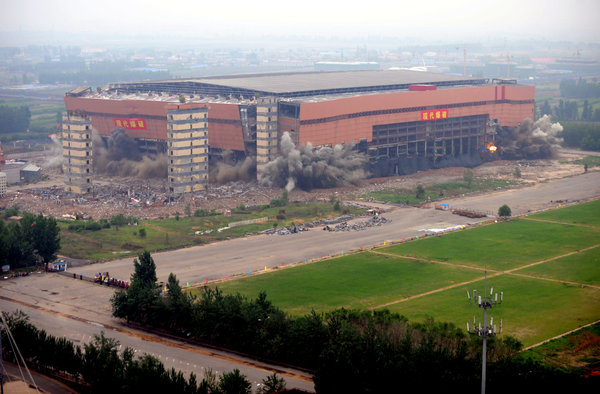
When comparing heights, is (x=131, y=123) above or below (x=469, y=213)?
above

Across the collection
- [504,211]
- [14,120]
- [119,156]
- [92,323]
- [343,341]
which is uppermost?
[14,120]

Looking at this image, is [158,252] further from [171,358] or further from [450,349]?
[450,349]

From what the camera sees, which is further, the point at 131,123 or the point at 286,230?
the point at 131,123

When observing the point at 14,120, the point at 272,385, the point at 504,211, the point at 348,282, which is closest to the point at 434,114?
the point at 504,211

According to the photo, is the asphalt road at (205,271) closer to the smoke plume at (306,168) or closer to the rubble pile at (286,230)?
the rubble pile at (286,230)

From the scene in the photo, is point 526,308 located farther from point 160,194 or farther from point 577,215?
point 160,194

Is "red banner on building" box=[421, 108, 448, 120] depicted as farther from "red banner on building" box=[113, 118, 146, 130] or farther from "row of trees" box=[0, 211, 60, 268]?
"row of trees" box=[0, 211, 60, 268]

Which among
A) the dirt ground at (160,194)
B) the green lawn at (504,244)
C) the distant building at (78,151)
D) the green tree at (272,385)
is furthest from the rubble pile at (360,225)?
the green tree at (272,385)
